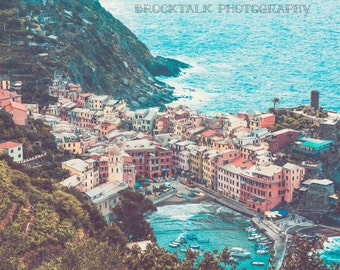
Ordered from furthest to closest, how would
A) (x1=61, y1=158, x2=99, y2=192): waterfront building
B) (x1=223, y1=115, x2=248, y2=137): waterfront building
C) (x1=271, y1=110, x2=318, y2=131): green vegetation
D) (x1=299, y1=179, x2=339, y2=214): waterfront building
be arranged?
(x1=271, y1=110, x2=318, y2=131): green vegetation → (x1=223, y1=115, x2=248, y2=137): waterfront building → (x1=61, y1=158, x2=99, y2=192): waterfront building → (x1=299, y1=179, x2=339, y2=214): waterfront building

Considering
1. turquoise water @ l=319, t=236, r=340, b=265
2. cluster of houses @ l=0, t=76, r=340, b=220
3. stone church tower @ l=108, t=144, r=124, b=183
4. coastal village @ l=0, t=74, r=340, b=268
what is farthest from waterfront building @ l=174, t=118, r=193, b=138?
turquoise water @ l=319, t=236, r=340, b=265

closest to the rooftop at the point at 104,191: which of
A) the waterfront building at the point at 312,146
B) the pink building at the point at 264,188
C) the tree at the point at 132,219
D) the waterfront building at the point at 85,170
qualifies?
the waterfront building at the point at 85,170

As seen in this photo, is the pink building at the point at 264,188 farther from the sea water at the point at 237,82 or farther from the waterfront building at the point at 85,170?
the waterfront building at the point at 85,170

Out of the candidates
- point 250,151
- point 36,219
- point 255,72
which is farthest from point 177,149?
point 255,72

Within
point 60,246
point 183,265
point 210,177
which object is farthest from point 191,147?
point 183,265

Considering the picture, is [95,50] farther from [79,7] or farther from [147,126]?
[147,126]

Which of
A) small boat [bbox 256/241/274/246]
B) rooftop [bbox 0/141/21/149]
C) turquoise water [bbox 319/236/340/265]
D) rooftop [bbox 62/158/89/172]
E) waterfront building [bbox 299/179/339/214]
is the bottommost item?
turquoise water [bbox 319/236/340/265]

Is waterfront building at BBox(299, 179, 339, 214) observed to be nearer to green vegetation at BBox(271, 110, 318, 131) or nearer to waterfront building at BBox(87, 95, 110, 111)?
green vegetation at BBox(271, 110, 318, 131)
